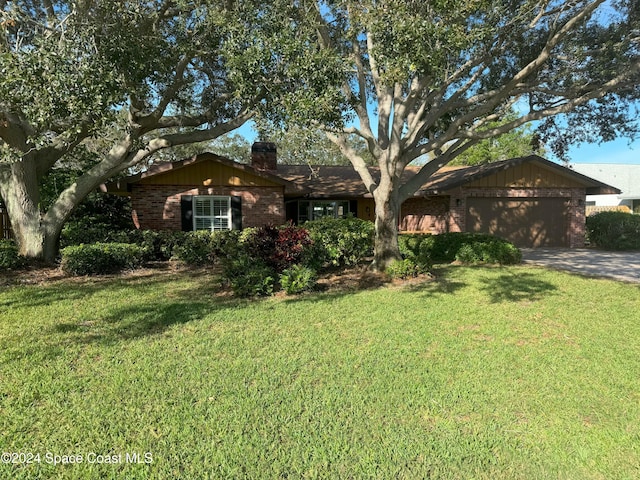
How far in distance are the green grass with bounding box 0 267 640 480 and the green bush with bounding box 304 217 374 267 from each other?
2863 millimetres

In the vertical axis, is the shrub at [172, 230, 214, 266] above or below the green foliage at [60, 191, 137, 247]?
below

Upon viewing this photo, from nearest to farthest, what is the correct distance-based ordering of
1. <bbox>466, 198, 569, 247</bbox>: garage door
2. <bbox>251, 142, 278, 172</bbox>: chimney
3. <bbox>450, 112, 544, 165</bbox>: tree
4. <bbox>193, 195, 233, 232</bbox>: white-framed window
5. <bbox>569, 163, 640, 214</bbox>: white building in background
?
<bbox>193, 195, 233, 232</bbox>: white-framed window < <bbox>466, 198, 569, 247</bbox>: garage door < <bbox>251, 142, 278, 172</bbox>: chimney < <bbox>450, 112, 544, 165</bbox>: tree < <bbox>569, 163, 640, 214</bbox>: white building in background

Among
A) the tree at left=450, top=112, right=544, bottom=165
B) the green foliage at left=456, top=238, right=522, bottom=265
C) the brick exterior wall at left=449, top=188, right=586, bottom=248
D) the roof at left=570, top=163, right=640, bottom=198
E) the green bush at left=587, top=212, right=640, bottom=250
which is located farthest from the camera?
the roof at left=570, top=163, right=640, bottom=198

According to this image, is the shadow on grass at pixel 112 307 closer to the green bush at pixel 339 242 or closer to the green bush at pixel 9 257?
the green bush at pixel 9 257

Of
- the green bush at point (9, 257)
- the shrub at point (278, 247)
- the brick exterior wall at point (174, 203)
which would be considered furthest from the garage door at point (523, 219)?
the green bush at point (9, 257)

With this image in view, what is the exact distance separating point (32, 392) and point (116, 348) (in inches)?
47.2

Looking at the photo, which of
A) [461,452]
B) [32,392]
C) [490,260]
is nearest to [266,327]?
[32,392]

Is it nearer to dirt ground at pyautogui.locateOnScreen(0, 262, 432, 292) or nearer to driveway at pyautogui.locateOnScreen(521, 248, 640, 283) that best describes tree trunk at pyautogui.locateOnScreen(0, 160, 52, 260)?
dirt ground at pyautogui.locateOnScreen(0, 262, 432, 292)

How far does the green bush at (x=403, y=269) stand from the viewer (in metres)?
9.22

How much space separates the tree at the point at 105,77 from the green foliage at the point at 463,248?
661cm

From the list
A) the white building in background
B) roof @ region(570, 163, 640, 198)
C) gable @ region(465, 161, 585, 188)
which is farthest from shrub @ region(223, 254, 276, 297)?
roof @ region(570, 163, 640, 198)

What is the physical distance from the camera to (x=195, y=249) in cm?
1184

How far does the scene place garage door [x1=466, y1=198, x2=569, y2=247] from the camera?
16.6 meters

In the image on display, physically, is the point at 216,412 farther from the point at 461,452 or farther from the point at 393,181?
the point at 393,181
